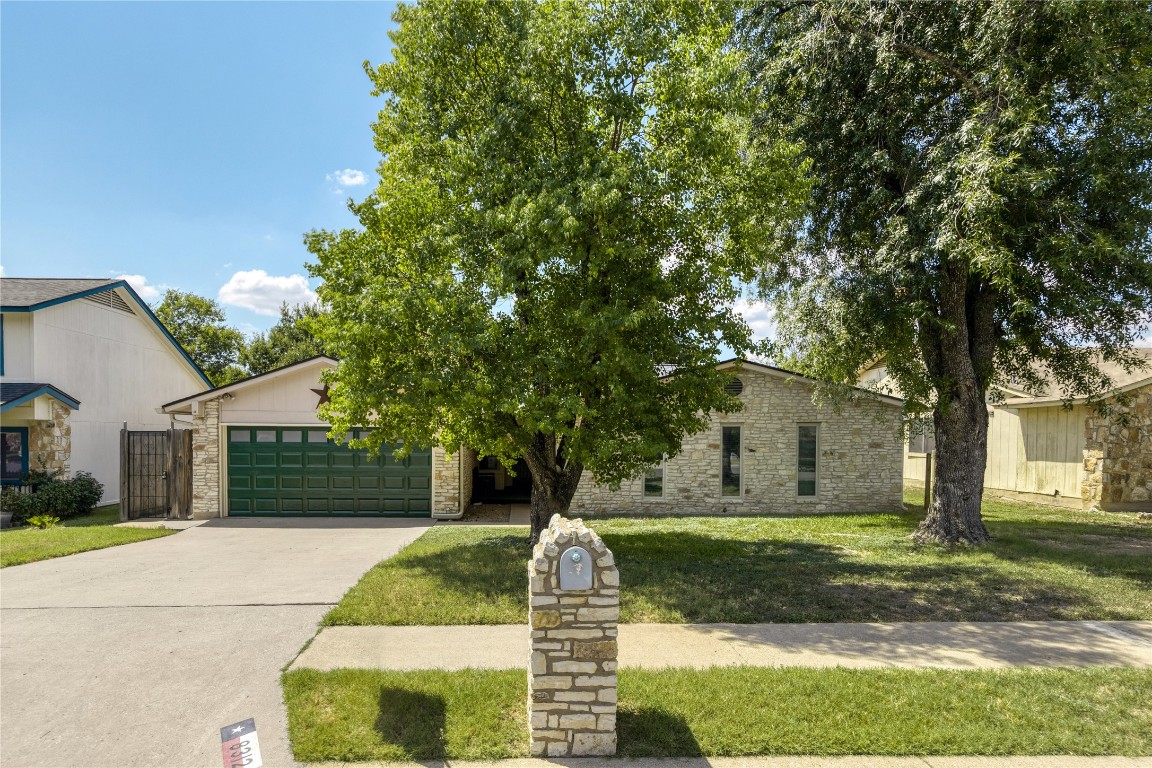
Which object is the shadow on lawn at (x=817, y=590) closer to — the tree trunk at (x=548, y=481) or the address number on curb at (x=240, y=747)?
the tree trunk at (x=548, y=481)

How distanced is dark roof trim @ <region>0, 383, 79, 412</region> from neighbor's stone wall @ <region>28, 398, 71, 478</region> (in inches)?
7.3

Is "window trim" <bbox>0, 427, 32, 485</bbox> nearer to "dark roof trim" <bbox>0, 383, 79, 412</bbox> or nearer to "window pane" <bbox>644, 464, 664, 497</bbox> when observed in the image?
"dark roof trim" <bbox>0, 383, 79, 412</bbox>

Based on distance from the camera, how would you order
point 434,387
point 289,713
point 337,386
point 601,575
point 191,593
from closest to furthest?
point 601,575
point 289,713
point 191,593
point 434,387
point 337,386

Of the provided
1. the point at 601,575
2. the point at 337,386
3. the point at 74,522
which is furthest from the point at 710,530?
the point at 74,522

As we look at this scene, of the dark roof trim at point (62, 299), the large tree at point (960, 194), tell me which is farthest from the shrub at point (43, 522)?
the large tree at point (960, 194)

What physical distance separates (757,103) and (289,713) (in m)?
10.2

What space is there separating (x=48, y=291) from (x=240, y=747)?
17534 mm

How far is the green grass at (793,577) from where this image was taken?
6918 mm

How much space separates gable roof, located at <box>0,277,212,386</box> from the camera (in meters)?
14.3

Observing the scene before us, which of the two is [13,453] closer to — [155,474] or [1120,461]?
[155,474]

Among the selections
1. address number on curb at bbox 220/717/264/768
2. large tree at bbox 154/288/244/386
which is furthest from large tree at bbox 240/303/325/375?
address number on curb at bbox 220/717/264/768

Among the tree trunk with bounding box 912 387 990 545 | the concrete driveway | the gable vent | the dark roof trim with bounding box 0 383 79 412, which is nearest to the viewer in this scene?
the concrete driveway

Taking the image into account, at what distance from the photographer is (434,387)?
825 cm

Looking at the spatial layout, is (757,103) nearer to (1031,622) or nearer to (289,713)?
(1031,622)
